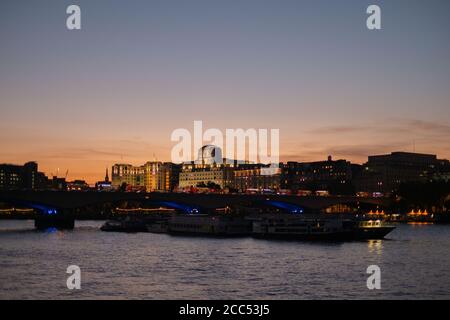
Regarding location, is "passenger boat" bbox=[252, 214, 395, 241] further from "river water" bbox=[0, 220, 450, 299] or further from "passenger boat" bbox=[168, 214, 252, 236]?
"river water" bbox=[0, 220, 450, 299]

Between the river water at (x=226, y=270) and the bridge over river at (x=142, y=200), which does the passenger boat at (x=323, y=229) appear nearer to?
the river water at (x=226, y=270)

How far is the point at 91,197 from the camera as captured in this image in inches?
4365

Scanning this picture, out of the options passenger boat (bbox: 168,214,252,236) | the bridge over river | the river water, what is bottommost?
the river water

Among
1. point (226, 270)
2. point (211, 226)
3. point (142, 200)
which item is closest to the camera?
point (226, 270)

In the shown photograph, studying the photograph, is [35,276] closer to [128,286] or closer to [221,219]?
[128,286]

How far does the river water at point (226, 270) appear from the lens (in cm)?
3550

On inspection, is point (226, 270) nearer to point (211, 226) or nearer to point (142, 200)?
point (211, 226)

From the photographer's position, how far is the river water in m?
35.5

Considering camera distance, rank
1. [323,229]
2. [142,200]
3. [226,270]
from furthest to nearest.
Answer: [142,200] < [323,229] < [226,270]

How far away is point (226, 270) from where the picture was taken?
1786 inches

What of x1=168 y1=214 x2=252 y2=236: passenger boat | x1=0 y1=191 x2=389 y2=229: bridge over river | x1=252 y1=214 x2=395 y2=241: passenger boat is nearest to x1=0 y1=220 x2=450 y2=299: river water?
x1=252 y1=214 x2=395 y2=241: passenger boat

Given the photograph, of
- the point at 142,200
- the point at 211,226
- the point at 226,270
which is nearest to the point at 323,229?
the point at 211,226
